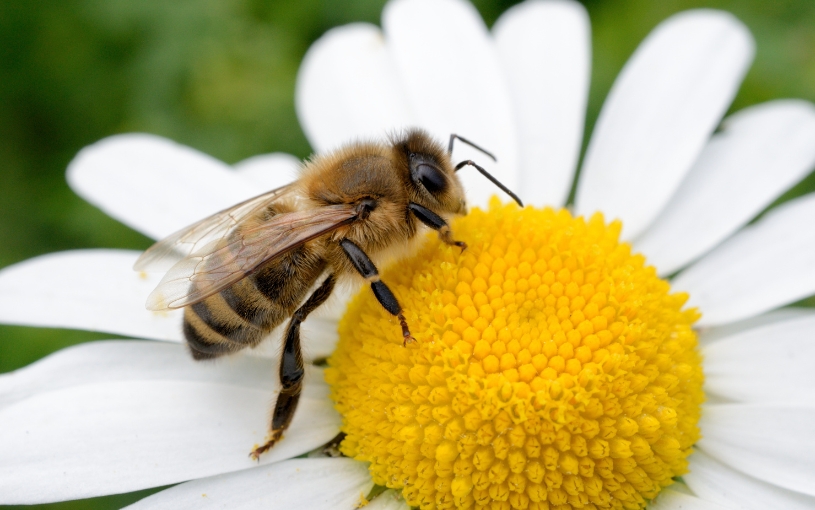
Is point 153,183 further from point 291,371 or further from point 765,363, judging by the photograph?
point 765,363

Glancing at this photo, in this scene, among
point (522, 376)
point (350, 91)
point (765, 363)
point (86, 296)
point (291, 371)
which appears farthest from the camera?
point (350, 91)

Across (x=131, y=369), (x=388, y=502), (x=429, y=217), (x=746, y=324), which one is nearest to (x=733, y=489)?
(x=746, y=324)

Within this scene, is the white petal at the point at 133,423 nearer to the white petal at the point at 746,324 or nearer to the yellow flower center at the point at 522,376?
the yellow flower center at the point at 522,376

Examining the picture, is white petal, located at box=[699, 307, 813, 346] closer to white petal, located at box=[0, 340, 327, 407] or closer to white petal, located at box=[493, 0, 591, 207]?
white petal, located at box=[493, 0, 591, 207]

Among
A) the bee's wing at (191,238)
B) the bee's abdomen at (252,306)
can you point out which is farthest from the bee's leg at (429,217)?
the bee's wing at (191,238)

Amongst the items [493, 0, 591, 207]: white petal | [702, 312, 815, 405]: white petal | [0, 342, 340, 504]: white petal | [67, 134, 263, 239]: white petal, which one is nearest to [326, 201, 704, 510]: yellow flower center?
[702, 312, 815, 405]: white petal
